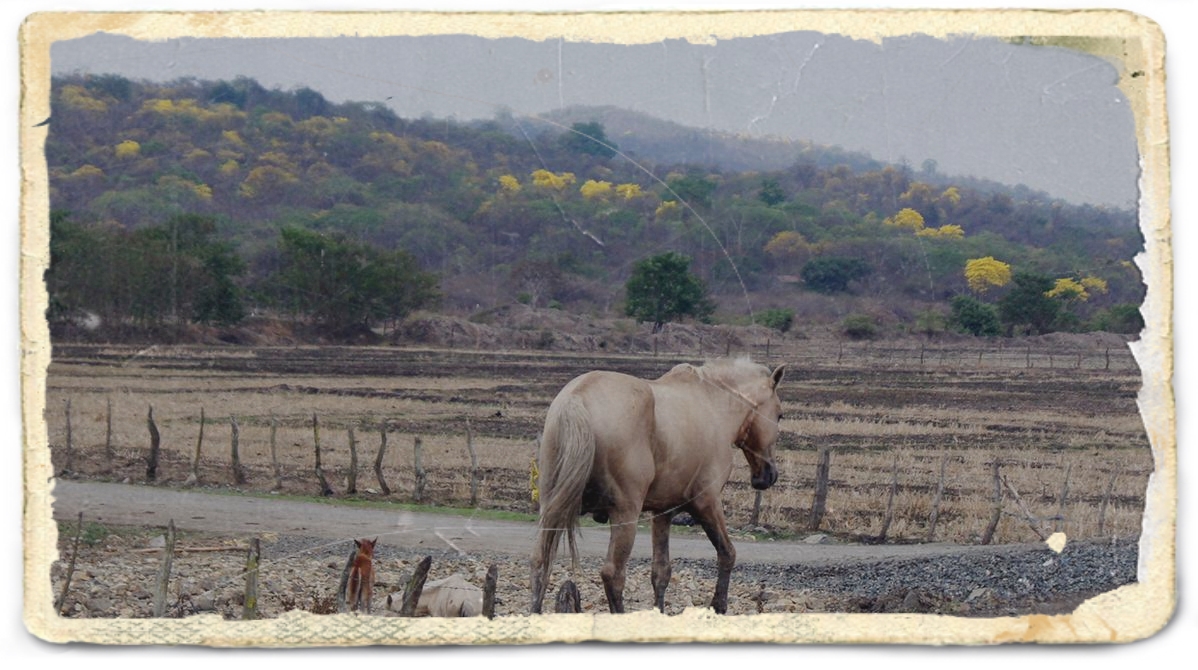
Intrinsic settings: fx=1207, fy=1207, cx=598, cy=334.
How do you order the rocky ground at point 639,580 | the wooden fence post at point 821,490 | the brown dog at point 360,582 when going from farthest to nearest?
the wooden fence post at point 821,490 < the rocky ground at point 639,580 < the brown dog at point 360,582

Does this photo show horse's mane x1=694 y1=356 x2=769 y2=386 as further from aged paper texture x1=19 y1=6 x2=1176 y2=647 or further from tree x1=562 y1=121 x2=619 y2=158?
tree x1=562 y1=121 x2=619 y2=158

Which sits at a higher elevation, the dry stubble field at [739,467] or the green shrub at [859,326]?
the green shrub at [859,326]

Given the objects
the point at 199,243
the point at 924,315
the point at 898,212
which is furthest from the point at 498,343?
the point at 898,212

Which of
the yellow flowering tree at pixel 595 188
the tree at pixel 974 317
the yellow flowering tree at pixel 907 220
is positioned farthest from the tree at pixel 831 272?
the yellow flowering tree at pixel 595 188

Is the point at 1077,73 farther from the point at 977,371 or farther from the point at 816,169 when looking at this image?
the point at 977,371

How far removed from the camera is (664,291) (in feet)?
93.1

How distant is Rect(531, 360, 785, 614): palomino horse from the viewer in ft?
28.4

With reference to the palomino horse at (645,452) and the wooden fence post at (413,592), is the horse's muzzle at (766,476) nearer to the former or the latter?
the palomino horse at (645,452)

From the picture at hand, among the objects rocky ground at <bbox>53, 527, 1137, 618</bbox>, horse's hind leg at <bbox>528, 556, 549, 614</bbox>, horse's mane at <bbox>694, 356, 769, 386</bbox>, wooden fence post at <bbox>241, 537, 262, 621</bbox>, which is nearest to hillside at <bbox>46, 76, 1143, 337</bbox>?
horse's mane at <bbox>694, 356, 769, 386</bbox>

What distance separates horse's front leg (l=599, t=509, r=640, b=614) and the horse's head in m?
1.64

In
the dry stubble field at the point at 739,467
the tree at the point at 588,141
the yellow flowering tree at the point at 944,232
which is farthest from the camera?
the yellow flowering tree at the point at 944,232

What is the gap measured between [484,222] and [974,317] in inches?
575

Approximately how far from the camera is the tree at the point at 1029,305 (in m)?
30.2

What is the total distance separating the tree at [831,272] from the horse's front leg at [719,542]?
23.2 m
